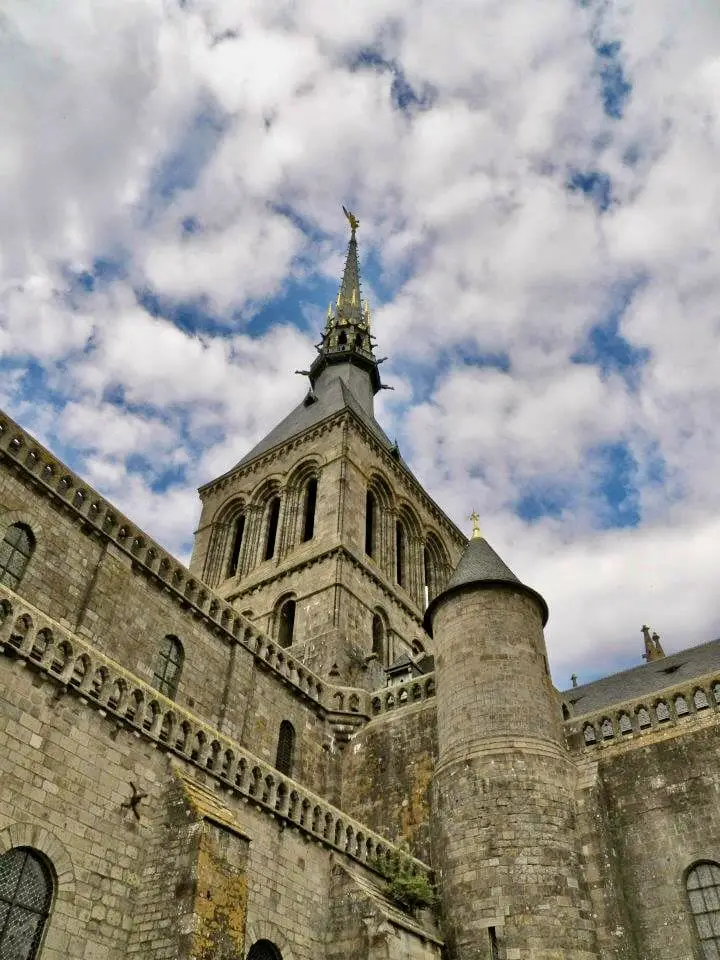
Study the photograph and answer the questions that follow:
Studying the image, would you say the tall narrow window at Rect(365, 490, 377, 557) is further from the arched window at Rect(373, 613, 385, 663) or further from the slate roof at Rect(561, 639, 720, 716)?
the slate roof at Rect(561, 639, 720, 716)

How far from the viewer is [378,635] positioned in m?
27.3

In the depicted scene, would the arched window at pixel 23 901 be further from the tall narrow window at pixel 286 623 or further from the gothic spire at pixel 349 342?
the gothic spire at pixel 349 342

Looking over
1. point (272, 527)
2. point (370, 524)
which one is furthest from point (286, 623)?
point (370, 524)

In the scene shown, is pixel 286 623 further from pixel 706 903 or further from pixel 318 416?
pixel 706 903

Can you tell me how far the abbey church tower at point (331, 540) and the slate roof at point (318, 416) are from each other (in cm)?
10

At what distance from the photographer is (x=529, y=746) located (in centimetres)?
1605

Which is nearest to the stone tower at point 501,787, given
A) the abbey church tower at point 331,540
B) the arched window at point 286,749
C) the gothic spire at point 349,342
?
the arched window at point 286,749

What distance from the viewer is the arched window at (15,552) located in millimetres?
14883

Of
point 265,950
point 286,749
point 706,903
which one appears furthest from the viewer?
point 286,749

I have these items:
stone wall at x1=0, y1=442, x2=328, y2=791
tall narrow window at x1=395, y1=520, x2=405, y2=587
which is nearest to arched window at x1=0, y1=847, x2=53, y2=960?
stone wall at x1=0, y1=442, x2=328, y2=791

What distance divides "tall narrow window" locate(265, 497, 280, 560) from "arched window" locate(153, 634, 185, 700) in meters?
12.0

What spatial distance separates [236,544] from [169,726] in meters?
20.0

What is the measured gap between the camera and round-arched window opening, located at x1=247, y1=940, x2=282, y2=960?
12.4 m

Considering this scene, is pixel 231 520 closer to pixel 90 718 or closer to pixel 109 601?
pixel 109 601
